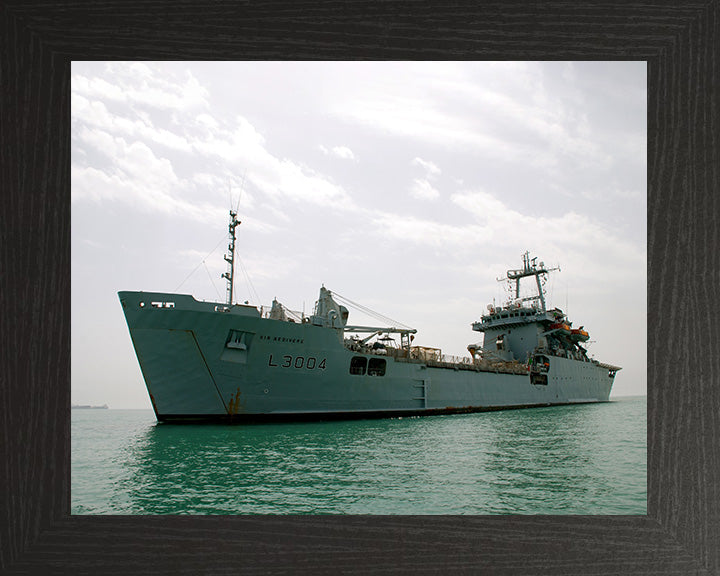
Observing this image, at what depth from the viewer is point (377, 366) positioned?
13047mm

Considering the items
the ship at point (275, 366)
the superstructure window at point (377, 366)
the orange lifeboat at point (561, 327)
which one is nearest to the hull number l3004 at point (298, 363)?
the ship at point (275, 366)

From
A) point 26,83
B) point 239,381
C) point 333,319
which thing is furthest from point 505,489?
point 333,319

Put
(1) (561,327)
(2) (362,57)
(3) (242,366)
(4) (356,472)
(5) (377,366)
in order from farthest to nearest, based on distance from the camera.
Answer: (1) (561,327), (5) (377,366), (3) (242,366), (4) (356,472), (2) (362,57)

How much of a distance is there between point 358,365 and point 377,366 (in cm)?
73

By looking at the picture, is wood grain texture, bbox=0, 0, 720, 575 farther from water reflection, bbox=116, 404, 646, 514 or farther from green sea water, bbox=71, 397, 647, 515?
water reflection, bbox=116, 404, 646, 514

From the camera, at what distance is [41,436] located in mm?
2051

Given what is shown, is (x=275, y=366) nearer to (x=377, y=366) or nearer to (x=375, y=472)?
(x=377, y=366)

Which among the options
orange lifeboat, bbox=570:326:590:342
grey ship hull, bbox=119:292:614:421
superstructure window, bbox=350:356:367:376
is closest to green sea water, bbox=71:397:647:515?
grey ship hull, bbox=119:292:614:421

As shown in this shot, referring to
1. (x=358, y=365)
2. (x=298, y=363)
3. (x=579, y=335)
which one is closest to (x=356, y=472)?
(x=298, y=363)

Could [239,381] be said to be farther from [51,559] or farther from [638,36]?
[638,36]

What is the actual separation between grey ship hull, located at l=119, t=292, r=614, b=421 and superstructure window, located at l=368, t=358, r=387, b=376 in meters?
0.04

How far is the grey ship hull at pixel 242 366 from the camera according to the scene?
9.88 meters

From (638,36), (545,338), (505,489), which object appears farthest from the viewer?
(545,338)

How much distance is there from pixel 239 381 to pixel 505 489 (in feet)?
21.5
